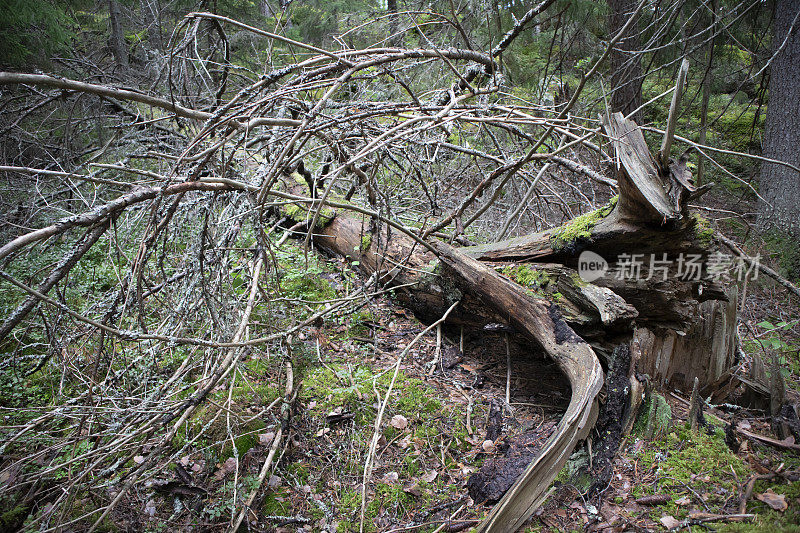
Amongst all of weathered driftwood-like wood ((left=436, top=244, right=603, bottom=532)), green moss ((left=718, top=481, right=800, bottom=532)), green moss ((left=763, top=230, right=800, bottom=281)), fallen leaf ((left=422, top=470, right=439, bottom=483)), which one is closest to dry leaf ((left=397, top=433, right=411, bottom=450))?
fallen leaf ((left=422, top=470, right=439, bottom=483))

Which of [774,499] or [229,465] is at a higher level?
[774,499]

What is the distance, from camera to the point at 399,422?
2.78m

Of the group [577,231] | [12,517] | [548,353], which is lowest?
[12,517]

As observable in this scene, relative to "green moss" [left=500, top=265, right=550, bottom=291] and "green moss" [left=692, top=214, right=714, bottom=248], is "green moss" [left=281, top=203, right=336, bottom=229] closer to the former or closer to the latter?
"green moss" [left=500, top=265, right=550, bottom=291]

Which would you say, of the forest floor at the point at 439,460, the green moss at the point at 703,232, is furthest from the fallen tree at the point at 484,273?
the forest floor at the point at 439,460

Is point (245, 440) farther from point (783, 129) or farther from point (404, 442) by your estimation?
point (783, 129)

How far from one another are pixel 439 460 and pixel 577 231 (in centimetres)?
168

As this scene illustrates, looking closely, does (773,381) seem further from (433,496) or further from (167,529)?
(167,529)

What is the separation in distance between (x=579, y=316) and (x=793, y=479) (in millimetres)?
1151

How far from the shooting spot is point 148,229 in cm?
197

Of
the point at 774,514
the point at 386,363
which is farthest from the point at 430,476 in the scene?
the point at 774,514

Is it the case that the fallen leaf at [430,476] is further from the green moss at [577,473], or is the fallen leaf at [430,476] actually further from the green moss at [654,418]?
the green moss at [654,418]

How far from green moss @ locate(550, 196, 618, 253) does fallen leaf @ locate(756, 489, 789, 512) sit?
149 cm

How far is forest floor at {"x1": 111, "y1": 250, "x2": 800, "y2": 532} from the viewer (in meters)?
2.00
